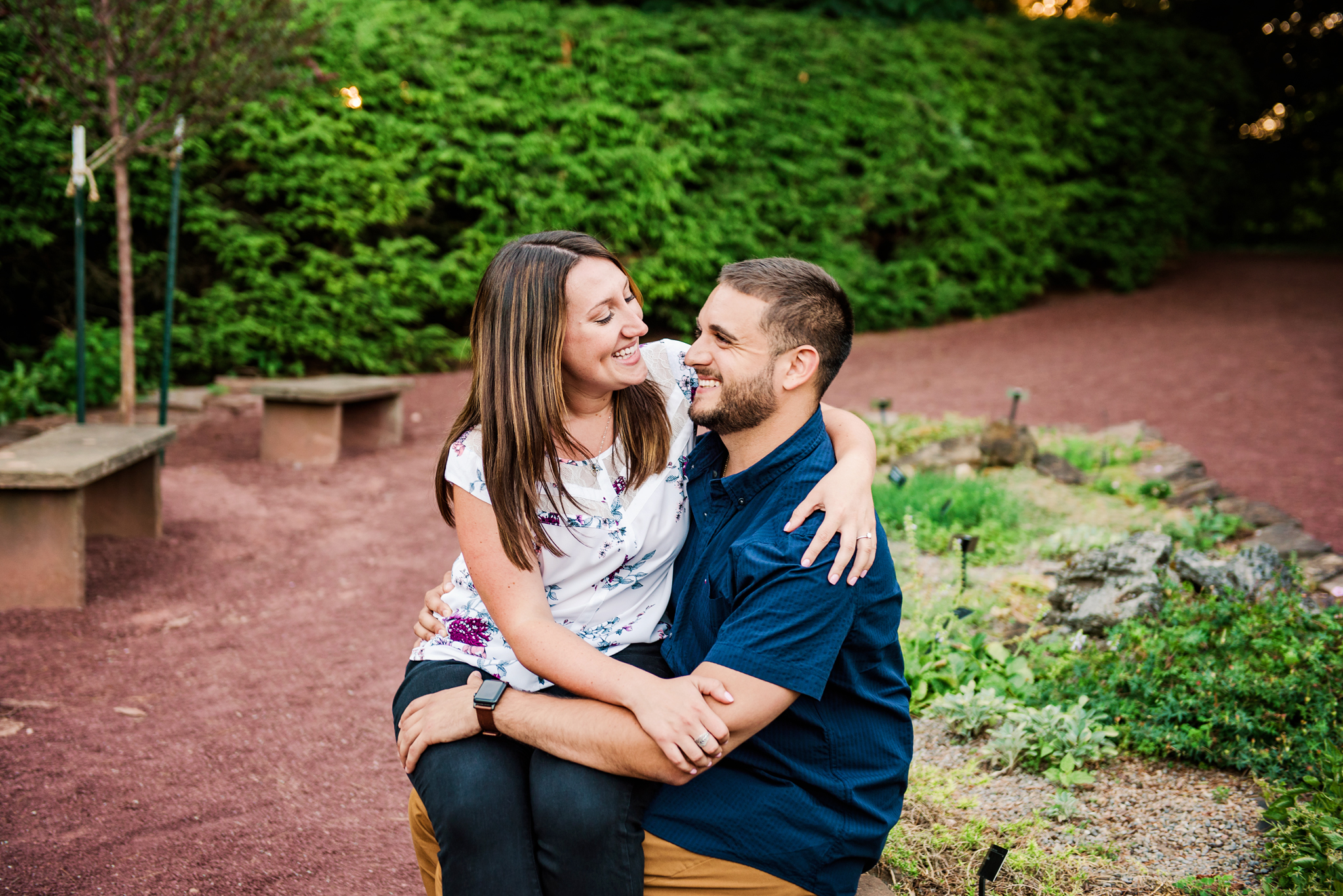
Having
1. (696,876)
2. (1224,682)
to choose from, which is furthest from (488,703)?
(1224,682)

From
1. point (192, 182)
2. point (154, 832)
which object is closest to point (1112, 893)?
point (154, 832)

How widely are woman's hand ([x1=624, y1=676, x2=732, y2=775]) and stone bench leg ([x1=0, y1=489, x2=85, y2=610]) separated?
347 cm

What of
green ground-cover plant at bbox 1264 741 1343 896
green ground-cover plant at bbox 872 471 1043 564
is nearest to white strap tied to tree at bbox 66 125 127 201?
green ground-cover plant at bbox 872 471 1043 564

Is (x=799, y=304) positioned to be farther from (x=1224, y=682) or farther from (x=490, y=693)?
(x=1224, y=682)

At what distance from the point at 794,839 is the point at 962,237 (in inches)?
455

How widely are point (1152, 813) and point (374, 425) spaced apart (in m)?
5.99

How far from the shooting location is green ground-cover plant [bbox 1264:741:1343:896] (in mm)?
1910

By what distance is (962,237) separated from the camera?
1212cm

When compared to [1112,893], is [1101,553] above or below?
above

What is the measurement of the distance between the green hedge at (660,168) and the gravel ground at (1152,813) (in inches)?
271

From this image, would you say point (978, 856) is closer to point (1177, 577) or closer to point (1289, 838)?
point (1289, 838)

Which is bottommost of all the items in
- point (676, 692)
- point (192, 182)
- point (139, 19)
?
point (676, 692)

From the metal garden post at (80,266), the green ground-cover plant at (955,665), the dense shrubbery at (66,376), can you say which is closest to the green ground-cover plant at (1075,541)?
the green ground-cover plant at (955,665)

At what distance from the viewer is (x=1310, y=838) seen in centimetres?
198
